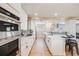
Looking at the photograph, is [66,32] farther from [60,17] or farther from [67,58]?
[67,58]

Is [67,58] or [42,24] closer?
[67,58]

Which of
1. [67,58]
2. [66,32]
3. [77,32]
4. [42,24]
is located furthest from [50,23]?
[67,58]

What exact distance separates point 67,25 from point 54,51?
4.85 m

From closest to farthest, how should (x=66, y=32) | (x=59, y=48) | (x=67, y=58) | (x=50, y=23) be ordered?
(x=67, y=58) → (x=59, y=48) → (x=66, y=32) → (x=50, y=23)

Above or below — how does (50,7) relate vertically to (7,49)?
above

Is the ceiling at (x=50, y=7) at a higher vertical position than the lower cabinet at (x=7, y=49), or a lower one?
higher

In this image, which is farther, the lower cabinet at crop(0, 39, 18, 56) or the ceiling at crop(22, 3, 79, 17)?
the ceiling at crop(22, 3, 79, 17)

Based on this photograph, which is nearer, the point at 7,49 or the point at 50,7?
the point at 7,49

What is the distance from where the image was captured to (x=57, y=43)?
3980 millimetres

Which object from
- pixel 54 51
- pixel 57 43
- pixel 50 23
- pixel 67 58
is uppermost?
pixel 50 23

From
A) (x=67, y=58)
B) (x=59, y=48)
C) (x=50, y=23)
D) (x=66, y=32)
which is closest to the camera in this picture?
(x=67, y=58)

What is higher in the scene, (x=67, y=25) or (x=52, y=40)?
(x=67, y=25)

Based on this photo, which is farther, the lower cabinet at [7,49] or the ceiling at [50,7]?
the ceiling at [50,7]

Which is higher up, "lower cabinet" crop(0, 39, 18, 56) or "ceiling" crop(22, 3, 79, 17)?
"ceiling" crop(22, 3, 79, 17)
